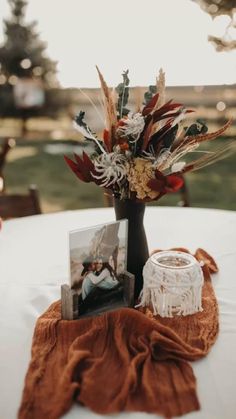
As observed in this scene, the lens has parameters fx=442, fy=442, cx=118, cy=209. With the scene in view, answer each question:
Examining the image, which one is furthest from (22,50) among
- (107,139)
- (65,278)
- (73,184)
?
(107,139)

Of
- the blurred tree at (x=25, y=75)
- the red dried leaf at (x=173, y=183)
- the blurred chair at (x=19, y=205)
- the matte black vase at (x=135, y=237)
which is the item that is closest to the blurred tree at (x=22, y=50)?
the blurred tree at (x=25, y=75)

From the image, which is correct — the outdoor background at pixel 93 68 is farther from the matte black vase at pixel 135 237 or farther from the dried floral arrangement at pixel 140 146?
the matte black vase at pixel 135 237

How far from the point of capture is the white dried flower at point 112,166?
1031 millimetres

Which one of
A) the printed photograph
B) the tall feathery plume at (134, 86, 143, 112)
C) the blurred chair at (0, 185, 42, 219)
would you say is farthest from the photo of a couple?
the blurred chair at (0, 185, 42, 219)

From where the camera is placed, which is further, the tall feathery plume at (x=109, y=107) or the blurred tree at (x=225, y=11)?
the blurred tree at (x=225, y=11)

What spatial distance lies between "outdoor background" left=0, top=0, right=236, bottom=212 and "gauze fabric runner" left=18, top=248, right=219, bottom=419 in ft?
1.65

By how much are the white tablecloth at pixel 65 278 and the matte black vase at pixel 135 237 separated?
0.72ft

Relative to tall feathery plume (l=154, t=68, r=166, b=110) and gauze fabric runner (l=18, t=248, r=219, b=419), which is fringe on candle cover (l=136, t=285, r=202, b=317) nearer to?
gauze fabric runner (l=18, t=248, r=219, b=419)

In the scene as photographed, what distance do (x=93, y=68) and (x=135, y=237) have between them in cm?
52

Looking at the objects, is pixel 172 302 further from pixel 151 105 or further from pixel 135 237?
pixel 151 105

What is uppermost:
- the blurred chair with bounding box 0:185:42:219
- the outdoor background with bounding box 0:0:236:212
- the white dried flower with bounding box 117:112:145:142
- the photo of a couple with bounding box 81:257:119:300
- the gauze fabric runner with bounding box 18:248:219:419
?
the outdoor background with bounding box 0:0:236:212

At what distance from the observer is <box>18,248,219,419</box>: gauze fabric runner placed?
2.49 feet

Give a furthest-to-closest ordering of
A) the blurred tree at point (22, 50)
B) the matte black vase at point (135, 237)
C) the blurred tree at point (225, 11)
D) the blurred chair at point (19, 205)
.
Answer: the blurred tree at point (22, 50), the blurred tree at point (225, 11), the blurred chair at point (19, 205), the matte black vase at point (135, 237)

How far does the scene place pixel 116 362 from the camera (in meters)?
0.87
